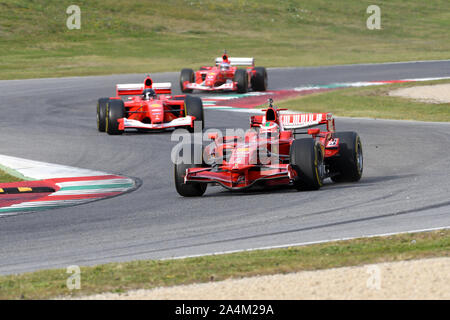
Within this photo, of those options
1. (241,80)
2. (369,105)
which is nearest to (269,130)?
(369,105)

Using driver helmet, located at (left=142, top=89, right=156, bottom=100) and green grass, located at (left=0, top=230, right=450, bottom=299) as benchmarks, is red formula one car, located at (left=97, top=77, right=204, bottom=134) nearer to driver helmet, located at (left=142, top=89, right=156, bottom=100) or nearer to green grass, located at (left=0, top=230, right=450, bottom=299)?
driver helmet, located at (left=142, top=89, right=156, bottom=100)

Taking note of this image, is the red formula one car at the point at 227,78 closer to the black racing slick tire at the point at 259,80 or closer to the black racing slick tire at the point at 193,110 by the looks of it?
the black racing slick tire at the point at 259,80

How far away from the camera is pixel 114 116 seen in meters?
21.4

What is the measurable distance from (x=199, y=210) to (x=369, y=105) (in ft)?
58.0

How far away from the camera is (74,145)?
64.6 ft

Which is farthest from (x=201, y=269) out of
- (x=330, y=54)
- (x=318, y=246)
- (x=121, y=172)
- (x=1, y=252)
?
(x=330, y=54)

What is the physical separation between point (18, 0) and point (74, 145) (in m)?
59.8

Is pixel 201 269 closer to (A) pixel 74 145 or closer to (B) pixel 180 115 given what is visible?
(A) pixel 74 145

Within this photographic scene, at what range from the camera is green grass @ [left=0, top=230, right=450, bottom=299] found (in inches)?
295

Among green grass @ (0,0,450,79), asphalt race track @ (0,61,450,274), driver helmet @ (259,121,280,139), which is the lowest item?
asphalt race track @ (0,61,450,274)

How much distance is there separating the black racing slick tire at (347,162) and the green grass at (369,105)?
1049cm

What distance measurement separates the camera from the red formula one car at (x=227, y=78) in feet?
109

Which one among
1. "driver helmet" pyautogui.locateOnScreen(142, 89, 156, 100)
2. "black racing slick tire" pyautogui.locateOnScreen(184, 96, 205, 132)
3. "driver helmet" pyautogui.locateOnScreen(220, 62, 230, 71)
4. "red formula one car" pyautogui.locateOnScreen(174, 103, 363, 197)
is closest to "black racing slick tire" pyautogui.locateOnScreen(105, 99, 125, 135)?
"driver helmet" pyautogui.locateOnScreen(142, 89, 156, 100)

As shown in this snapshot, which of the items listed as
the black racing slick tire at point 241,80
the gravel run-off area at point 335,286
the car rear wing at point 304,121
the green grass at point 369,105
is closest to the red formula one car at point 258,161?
the car rear wing at point 304,121
